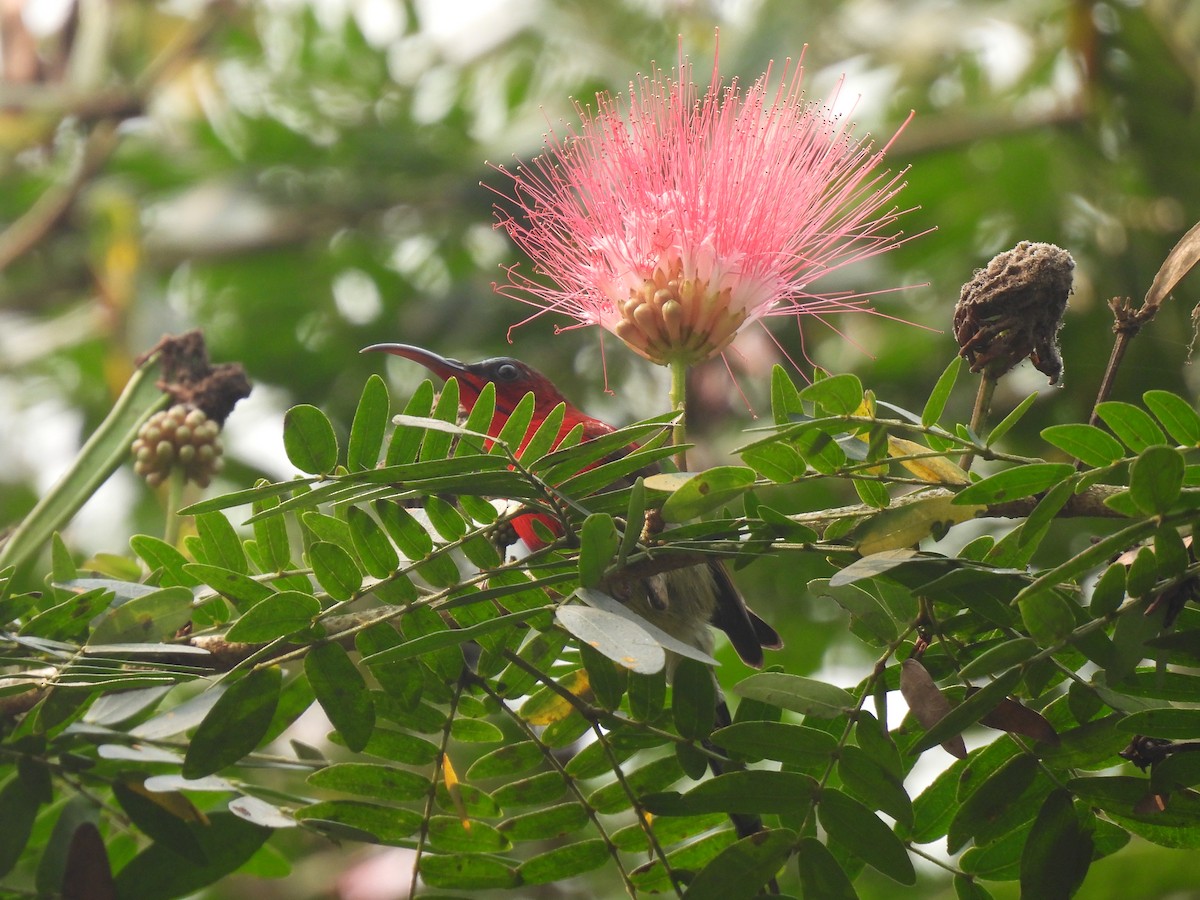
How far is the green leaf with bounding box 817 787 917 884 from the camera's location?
1.62m

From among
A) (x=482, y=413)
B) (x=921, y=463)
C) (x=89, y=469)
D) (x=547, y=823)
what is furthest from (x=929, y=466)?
(x=89, y=469)

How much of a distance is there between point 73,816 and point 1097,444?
162 cm

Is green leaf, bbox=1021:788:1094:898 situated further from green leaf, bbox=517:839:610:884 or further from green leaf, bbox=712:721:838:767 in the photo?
green leaf, bbox=517:839:610:884

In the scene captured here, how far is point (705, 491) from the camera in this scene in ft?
5.16

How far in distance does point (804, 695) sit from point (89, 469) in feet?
4.38

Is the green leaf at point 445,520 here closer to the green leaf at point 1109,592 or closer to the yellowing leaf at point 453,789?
the yellowing leaf at point 453,789

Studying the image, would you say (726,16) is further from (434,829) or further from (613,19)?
(434,829)

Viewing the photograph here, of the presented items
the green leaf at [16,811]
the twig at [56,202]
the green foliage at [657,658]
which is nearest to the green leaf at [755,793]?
the green foliage at [657,658]

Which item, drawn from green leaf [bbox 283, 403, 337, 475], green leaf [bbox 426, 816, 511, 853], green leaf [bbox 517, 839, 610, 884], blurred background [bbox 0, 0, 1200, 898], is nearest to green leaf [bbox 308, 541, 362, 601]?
green leaf [bbox 283, 403, 337, 475]

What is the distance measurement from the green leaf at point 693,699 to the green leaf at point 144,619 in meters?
0.67

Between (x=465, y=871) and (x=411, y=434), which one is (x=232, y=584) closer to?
(x=411, y=434)

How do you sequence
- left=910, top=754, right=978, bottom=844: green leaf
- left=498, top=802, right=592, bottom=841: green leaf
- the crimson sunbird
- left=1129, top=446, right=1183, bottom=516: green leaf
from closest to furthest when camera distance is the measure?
left=1129, top=446, right=1183, bottom=516: green leaf
left=910, top=754, right=978, bottom=844: green leaf
left=498, top=802, right=592, bottom=841: green leaf
the crimson sunbird

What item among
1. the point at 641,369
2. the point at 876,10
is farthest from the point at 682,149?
the point at 876,10

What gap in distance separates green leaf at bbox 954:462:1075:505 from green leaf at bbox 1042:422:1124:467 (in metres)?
0.02
